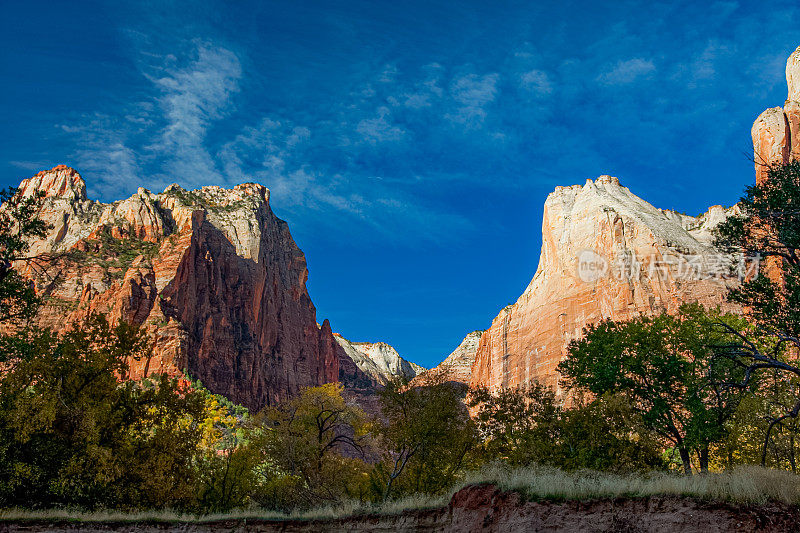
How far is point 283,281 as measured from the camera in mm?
158750

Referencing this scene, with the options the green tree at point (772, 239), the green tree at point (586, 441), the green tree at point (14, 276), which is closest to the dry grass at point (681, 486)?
the green tree at point (772, 239)

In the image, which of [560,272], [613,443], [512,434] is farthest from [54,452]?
[560,272]

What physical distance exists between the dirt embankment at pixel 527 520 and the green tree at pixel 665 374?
975cm

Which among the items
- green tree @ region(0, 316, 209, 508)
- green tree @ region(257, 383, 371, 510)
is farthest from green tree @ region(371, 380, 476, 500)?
green tree @ region(0, 316, 209, 508)

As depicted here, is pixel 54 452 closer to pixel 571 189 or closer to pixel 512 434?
pixel 512 434

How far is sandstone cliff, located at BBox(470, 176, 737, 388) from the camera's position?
11538 centimetres

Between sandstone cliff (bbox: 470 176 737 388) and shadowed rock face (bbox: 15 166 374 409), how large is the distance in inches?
1895


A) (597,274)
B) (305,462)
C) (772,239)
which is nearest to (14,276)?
(305,462)

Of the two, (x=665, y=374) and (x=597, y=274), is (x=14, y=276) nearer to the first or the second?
(x=665, y=374)

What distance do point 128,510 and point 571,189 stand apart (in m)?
140

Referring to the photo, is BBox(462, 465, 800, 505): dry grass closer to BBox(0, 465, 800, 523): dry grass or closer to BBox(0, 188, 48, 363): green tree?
BBox(0, 465, 800, 523): dry grass

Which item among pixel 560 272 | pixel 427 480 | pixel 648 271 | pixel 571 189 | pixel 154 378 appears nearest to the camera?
pixel 427 480

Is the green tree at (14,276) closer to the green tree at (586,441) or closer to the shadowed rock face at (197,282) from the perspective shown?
the green tree at (586,441)

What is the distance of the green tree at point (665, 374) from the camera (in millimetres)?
24125
